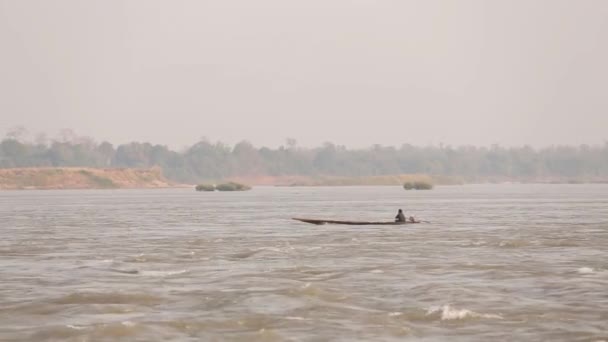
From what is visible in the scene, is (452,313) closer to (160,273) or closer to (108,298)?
(108,298)

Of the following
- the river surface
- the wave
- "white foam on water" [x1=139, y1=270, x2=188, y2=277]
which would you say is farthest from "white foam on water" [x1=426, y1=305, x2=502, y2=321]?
"white foam on water" [x1=139, y1=270, x2=188, y2=277]

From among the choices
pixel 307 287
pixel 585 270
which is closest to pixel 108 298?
pixel 307 287

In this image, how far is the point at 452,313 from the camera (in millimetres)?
27906

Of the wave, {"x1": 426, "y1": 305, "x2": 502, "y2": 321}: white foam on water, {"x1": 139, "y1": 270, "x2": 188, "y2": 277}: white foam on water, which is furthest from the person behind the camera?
{"x1": 139, "y1": 270, "x2": 188, "y2": 277}: white foam on water

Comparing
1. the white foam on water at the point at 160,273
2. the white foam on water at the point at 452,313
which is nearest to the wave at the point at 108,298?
the white foam on water at the point at 160,273

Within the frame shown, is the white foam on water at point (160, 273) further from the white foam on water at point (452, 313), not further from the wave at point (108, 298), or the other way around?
the white foam on water at point (452, 313)

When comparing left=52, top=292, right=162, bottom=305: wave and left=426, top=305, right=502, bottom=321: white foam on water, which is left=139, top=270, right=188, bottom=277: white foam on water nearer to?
left=52, top=292, right=162, bottom=305: wave

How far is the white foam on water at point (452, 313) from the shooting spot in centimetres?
2745

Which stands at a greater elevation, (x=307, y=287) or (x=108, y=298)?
(x=307, y=287)

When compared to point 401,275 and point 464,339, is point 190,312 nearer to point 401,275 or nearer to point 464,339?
point 464,339

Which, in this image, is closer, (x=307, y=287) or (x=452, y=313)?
(x=452, y=313)

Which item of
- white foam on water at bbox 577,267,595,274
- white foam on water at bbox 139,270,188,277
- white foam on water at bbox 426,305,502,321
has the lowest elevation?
white foam on water at bbox 426,305,502,321

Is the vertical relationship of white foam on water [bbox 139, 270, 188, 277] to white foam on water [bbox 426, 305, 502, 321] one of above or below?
above

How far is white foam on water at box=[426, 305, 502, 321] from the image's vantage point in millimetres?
27453
